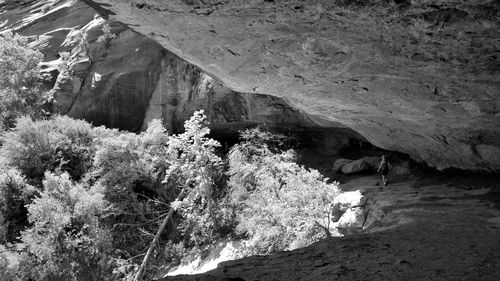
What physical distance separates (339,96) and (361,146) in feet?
36.9

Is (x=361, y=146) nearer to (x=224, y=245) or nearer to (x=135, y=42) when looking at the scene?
(x=224, y=245)

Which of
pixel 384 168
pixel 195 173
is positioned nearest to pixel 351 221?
pixel 384 168

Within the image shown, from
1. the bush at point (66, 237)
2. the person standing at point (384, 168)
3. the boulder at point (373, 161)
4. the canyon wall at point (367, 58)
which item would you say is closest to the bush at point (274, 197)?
the person standing at point (384, 168)

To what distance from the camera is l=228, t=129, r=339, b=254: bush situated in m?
13.6

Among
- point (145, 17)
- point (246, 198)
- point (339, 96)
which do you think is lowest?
point (246, 198)

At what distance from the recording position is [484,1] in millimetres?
4949

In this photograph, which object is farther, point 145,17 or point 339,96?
point 339,96

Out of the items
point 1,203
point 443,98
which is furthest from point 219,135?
point 443,98

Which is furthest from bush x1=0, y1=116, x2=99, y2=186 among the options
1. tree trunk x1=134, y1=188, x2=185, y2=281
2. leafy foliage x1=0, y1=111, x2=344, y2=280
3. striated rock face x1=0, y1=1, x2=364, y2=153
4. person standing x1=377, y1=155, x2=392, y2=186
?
person standing x1=377, y1=155, x2=392, y2=186

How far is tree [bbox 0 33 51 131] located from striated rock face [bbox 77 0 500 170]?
61.2 ft

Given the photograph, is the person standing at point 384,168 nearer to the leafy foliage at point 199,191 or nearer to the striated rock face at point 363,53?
the striated rock face at point 363,53

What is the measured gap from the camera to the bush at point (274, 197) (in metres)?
13.6

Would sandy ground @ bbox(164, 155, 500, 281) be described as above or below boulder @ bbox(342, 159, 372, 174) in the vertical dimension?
above

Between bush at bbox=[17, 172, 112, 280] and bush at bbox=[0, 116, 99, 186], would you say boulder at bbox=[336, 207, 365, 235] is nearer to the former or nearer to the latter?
bush at bbox=[17, 172, 112, 280]
